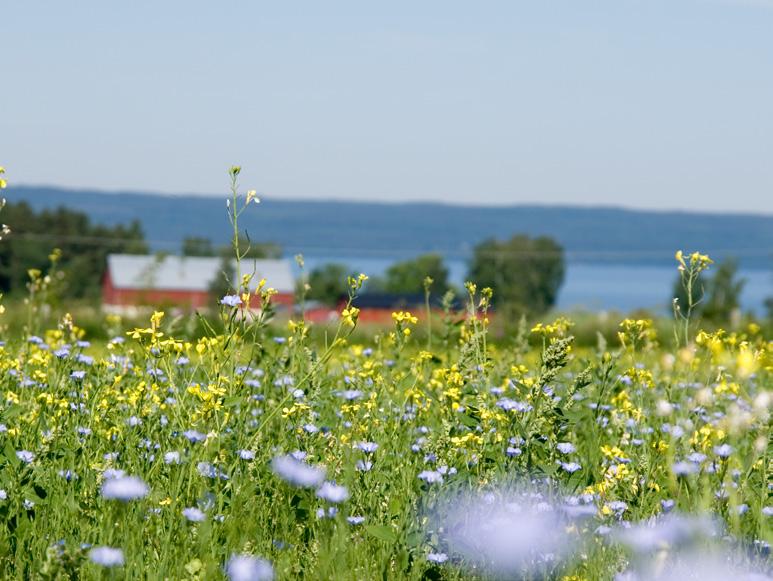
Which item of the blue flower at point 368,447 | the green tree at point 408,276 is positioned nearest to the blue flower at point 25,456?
the blue flower at point 368,447

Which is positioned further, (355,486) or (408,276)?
(408,276)

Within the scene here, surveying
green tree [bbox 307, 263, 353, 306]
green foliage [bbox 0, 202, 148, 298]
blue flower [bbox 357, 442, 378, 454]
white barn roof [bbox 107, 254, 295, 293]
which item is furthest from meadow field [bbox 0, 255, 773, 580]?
white barn roof [bbox 107, 254, 295, 293]

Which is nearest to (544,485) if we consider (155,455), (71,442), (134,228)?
(155,455)

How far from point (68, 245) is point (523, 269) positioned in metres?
64.9

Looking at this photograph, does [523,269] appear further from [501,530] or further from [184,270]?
[501,530]

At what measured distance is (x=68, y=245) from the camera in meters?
122

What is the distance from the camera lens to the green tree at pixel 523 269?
5172 inches

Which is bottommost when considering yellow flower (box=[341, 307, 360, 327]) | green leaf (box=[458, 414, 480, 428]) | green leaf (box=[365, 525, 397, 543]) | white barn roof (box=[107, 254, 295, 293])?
white barn roof (box=[107, 254, 295, 293])

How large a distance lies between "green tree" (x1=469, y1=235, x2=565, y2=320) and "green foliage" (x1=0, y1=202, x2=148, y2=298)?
41.1m

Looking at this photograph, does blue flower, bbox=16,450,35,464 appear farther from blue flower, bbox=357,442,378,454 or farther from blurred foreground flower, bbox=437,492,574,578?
blurred foreground flower, bbox=437,492,574,578

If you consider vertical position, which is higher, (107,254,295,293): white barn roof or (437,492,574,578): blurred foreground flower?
(437,492,574,578): blurred foreground flower

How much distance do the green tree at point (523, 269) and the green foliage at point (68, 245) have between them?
135 feet

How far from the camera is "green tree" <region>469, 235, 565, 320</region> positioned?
431 feet

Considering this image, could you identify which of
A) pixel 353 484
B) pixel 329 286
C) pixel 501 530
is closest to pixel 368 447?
pixel 353 484
